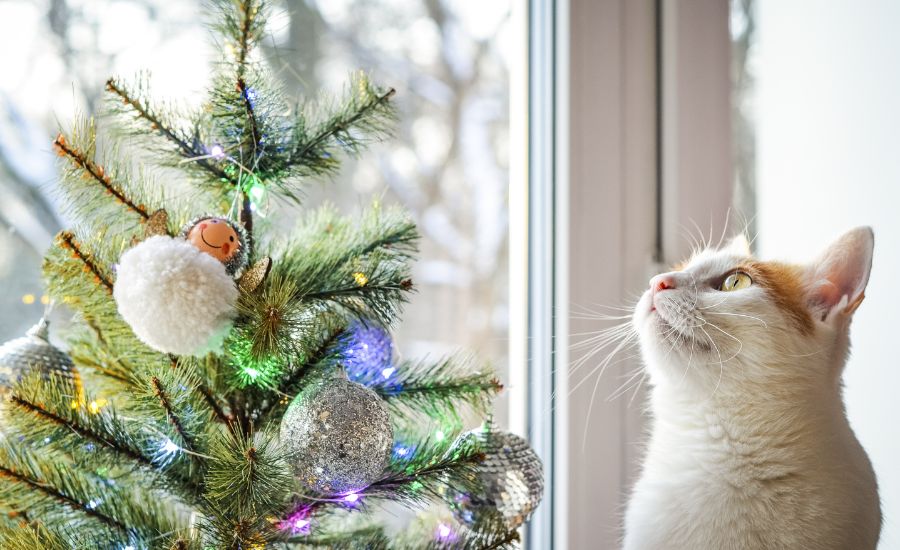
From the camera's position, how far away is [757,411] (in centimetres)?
73

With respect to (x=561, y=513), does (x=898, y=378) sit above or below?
above

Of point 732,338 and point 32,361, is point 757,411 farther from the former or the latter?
point 32,361

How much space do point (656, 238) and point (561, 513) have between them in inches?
18.2

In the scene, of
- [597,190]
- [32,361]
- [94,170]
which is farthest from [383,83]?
[32,361]

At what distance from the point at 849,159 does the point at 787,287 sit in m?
0.32

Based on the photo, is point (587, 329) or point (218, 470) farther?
point (587, 329)

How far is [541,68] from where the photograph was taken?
1.15 meters

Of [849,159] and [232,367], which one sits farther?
[849,159]

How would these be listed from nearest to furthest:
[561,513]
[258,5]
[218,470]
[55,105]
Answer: [218,470] < [258,5] < [55,105] < [561,513]

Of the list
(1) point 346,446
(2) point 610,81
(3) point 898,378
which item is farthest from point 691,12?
(1) point 346,446

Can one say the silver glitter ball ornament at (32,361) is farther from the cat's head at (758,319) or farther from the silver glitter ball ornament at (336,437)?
the cat's head at (758,319)

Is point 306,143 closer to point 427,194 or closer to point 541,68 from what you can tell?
point 427,194

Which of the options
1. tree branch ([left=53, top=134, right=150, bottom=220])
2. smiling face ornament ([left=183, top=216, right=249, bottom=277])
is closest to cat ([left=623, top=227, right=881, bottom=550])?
smiling face ornament ([left=183, top=216, right=249, bottom=277])

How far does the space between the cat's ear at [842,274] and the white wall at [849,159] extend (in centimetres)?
20
